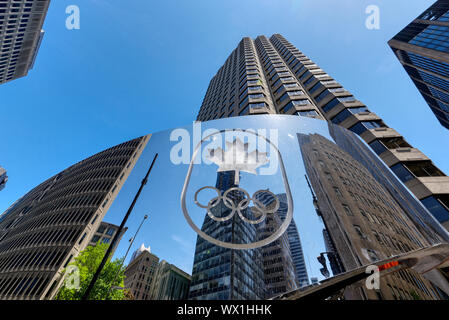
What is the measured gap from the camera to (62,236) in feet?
9.50

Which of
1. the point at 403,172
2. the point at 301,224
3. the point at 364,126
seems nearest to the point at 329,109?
the point at 364,126

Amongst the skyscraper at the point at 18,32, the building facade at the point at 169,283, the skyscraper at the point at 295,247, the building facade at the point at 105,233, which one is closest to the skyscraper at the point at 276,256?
the skyscraper at the point at 295,247

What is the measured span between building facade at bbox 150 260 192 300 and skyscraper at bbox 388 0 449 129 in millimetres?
53448

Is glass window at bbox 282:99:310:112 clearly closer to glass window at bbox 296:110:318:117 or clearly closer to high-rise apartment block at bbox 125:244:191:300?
glass window at bbox 296:110:318:117

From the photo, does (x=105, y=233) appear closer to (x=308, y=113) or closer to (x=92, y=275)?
(x=92, y=275)

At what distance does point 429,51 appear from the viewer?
35.2 metres

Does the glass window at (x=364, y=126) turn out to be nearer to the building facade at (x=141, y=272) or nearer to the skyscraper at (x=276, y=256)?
the skyscraper at (x=276, y=256)

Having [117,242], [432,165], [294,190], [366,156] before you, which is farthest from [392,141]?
[117,242]

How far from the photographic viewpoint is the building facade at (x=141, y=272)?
6.74 ft

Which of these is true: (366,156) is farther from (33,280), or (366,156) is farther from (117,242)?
(33,280)

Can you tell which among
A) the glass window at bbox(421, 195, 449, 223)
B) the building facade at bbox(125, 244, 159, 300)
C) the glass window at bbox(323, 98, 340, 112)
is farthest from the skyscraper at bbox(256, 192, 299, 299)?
the glass window at bbox(323, 98, 340, 112)

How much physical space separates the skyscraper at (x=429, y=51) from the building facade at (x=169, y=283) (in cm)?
5345

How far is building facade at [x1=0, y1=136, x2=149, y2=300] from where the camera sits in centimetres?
257
